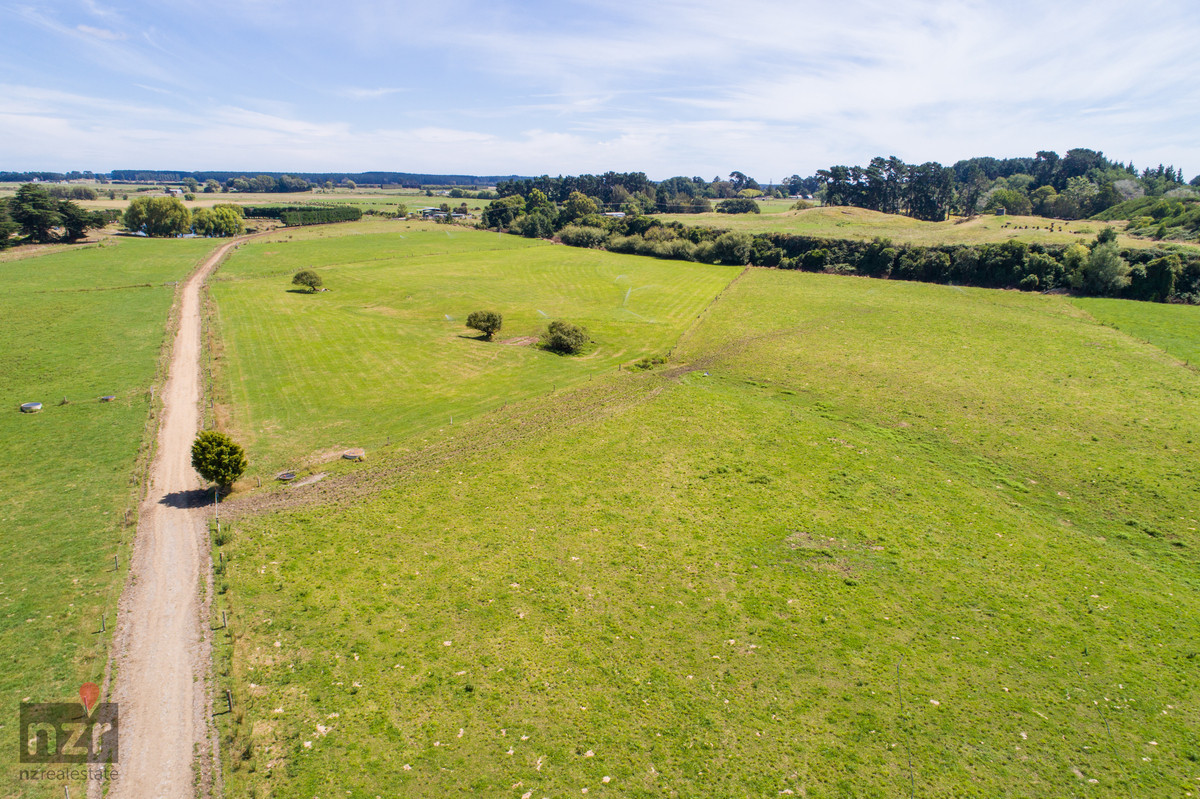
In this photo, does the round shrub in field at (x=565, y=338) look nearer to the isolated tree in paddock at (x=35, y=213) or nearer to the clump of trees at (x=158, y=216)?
the isolated tree in paddock at (x=35, y=213)

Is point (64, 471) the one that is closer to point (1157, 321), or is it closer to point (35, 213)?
point (1157, 321)

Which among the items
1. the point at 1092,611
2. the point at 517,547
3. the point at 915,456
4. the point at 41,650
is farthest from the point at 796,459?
the point at 41,650

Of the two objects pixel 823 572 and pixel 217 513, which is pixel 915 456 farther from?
pixel 217 513

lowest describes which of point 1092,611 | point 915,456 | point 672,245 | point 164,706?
point 164,706

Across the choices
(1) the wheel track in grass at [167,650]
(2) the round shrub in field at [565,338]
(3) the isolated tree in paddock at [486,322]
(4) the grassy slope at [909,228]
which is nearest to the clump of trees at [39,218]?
(3) the isolated tree in paddock at [486,322]

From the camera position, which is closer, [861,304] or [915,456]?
[915,456]

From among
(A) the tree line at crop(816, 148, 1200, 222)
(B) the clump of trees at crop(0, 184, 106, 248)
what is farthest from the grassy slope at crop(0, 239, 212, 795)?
(A) the tree line at crop(816, 148, 1200, 222)
